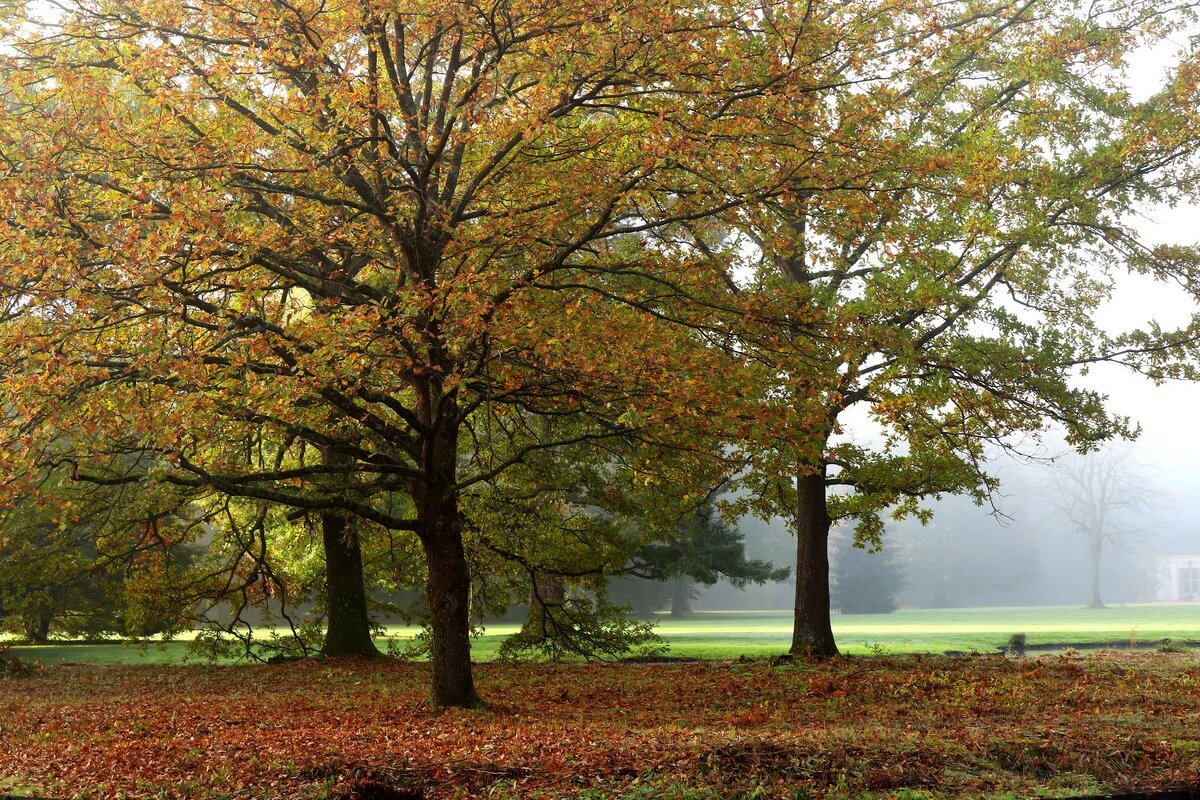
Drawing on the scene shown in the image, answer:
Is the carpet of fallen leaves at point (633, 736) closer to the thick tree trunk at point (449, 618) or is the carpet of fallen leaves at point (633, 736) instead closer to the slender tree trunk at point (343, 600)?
the thick tree trunk at point (449, 618)

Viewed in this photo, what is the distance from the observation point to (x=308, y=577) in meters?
22.7

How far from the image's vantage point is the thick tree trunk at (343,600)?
2119 cm

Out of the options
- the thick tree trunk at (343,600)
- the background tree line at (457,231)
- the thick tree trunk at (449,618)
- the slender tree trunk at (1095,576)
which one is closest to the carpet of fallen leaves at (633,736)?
the thick tree trunk at (449,618)

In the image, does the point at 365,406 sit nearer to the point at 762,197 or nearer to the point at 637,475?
the point at 637,475

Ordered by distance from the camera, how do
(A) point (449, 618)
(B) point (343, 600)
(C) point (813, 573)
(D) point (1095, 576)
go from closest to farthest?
(A) point (449, 618), (C) point (813, 573), (B) point (343, 600), (D) point (1095, 576)

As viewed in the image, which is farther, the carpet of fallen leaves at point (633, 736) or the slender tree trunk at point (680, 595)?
the slender tree trunk at point (680, 595)

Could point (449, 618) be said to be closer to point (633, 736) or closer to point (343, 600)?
point (633, 736)

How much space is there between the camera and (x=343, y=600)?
2141cm

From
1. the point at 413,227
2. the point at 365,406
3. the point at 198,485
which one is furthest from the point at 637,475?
the point at 198,485

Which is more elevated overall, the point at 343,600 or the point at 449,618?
the point at 449,618

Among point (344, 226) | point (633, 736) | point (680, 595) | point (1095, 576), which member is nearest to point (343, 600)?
point (344, 226)

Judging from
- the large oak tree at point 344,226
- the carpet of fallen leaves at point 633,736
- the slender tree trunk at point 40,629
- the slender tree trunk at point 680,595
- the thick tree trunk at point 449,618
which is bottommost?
the slender tree trunk at point 680,595

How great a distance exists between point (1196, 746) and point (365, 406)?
963 cm

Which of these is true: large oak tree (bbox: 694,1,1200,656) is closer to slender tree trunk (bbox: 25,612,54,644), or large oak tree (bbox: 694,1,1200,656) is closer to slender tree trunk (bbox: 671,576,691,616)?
slender tree trunk (bbox: 25,612,54,644)
